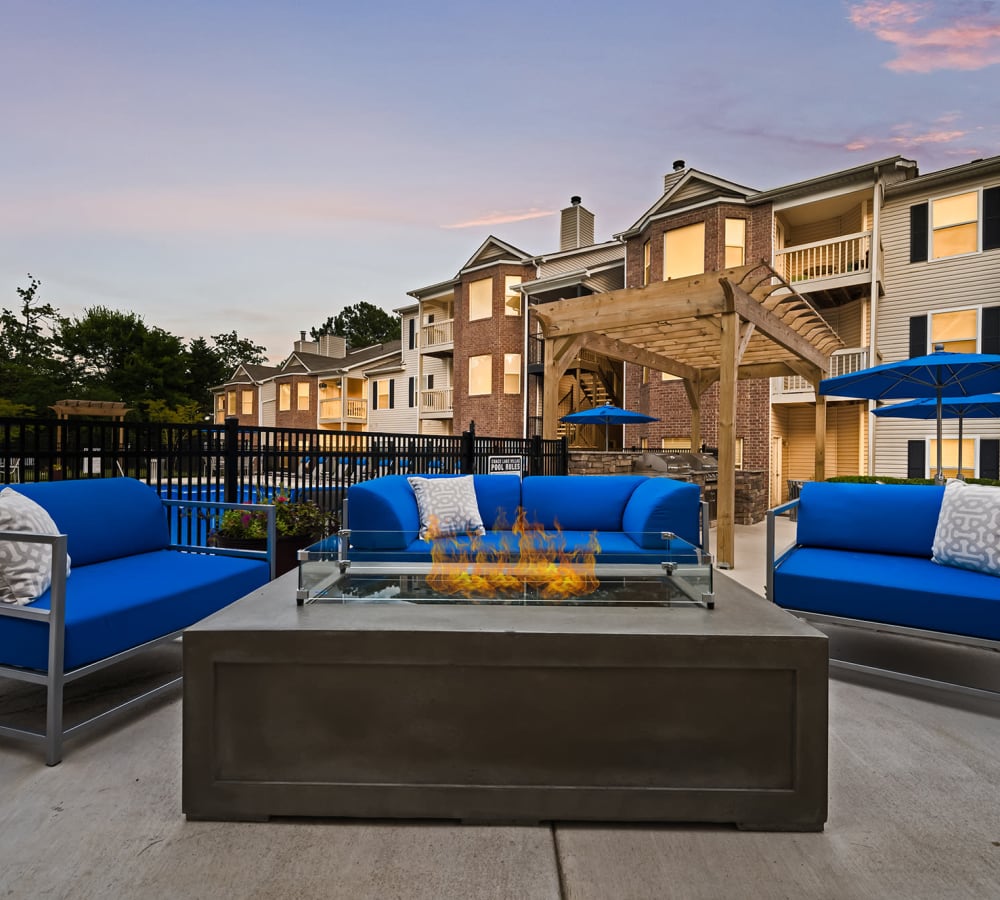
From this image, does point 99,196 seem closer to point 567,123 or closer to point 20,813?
point 567,123

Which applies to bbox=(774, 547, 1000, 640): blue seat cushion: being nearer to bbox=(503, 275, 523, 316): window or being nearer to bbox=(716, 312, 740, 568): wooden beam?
bbox=(716, 312, 740, 568): wooden beam

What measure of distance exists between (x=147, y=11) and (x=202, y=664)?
8607mm

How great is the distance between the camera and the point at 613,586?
2.20 m

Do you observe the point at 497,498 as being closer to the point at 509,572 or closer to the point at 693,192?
the point at 509,572

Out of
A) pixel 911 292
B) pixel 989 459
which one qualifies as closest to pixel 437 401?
pixel 911 292

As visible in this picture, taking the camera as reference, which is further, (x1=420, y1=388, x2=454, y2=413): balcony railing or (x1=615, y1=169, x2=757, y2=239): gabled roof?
(x1=420, y1=388, x2=454, y2=413): balcony railing

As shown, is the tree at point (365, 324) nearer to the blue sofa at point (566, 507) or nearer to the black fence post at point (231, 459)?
the black fence post at point (231, 459)

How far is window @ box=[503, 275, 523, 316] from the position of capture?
17.0m

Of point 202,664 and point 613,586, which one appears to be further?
point 613,586

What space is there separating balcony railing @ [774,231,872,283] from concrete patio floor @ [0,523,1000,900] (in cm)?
1126

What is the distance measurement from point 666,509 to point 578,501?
0.75 m

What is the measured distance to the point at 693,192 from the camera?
1326cm

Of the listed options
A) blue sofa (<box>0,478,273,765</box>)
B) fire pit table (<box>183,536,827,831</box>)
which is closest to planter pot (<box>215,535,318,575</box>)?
blue sofa (<box>0,478,273,765</box>)

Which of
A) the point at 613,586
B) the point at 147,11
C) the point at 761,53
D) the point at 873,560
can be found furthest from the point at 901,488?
the point at 147,11
